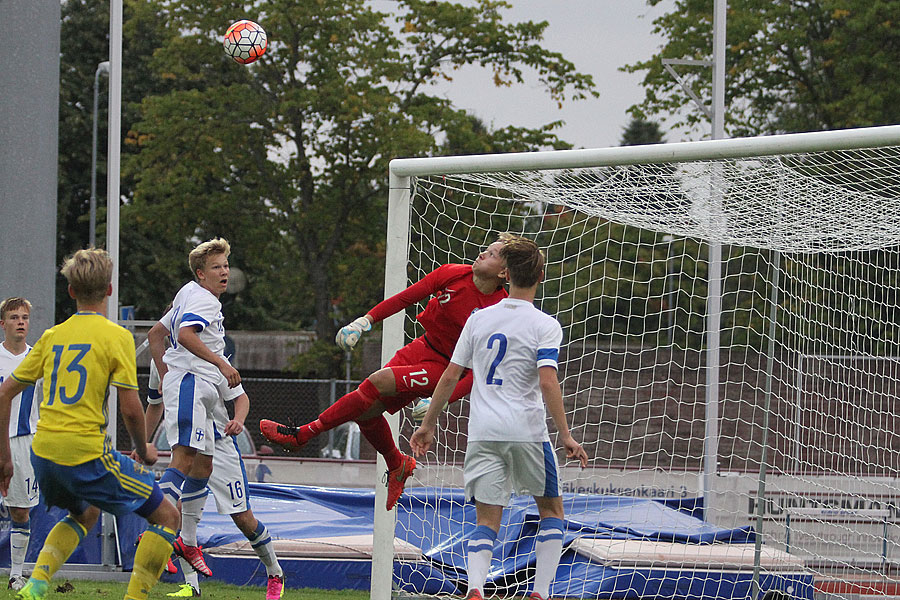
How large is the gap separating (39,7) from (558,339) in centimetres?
567

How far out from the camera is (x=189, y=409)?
6.89m

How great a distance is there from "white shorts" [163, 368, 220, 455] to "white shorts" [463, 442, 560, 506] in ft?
6.51

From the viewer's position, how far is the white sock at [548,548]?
5895mm

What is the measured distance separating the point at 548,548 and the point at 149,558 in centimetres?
212

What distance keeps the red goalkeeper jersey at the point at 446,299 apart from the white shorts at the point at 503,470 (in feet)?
3.79

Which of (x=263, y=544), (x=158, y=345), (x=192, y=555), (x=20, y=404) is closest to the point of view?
(x=263, y=544)

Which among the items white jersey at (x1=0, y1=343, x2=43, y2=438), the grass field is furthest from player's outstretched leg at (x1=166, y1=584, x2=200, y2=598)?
white jersey at (x1=0, y1=343, x2=43, y2=438)

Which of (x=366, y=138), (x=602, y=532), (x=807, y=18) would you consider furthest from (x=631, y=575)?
(x=807, y=18)

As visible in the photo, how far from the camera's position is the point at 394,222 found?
291 inches

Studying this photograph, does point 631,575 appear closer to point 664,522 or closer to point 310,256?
point 664,522

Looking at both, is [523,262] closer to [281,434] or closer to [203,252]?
[281,434]

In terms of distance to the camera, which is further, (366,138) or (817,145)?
(366,138)

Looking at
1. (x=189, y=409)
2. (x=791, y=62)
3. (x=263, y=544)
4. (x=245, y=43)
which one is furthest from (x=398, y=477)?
(x=791, y=62)

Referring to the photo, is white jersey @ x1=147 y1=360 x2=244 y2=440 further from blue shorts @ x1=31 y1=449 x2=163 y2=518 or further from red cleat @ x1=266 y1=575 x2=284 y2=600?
blue shorts @ x1=31 y1=449 x2=163 y2=518
